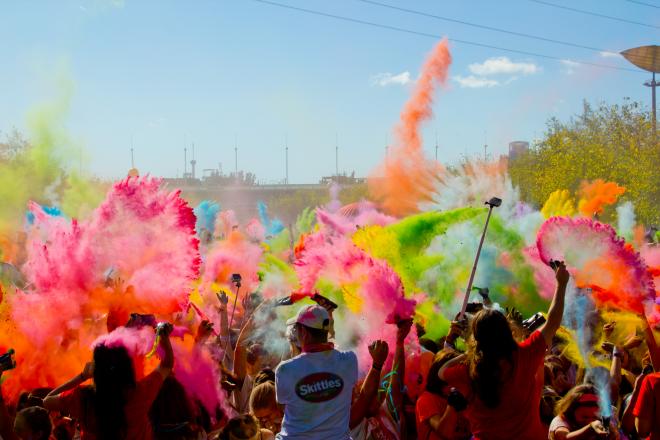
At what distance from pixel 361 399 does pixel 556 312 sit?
1130mm

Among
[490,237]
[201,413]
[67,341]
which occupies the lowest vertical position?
[201,413]

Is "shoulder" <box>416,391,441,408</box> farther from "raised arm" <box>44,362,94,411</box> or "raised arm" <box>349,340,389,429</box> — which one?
"raised arm" <box>44,362,94,411</box>

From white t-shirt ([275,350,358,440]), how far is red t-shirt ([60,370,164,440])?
72cm

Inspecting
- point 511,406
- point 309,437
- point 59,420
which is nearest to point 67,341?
point 59,420

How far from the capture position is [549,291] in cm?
909

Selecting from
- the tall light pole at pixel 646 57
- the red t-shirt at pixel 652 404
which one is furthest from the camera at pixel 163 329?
the tall light pole at pixel 646 57

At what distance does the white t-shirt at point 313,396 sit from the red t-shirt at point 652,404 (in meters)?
1.70

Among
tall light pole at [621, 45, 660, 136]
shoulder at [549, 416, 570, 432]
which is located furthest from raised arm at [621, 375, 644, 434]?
tall light pole at [621, 45, 660, 136]

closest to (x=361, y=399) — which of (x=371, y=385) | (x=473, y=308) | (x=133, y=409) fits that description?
(x=371, y=385)

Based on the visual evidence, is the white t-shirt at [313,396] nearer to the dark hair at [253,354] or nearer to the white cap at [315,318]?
the white cap at [315,318]

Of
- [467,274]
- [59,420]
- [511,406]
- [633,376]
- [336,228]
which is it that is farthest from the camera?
[336,228]

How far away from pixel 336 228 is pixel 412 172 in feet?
26.2

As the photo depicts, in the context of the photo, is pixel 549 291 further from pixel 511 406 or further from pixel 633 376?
pixel 511 406

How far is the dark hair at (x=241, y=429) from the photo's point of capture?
388cm
